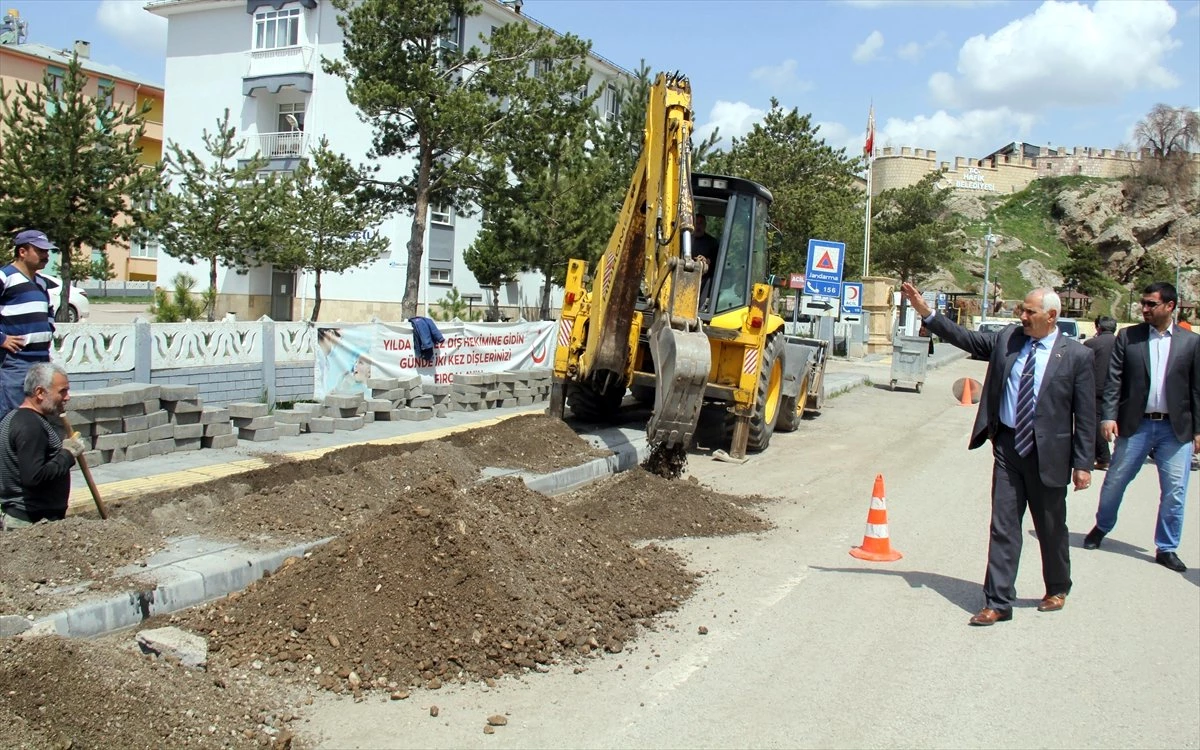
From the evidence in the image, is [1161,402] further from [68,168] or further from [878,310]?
[878,310]

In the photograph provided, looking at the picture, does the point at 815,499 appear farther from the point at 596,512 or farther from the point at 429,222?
the point at 429,222

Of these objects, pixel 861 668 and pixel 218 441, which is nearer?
pixel 861 668

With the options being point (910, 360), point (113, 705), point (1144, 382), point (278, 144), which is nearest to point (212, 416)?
point (113, 705)

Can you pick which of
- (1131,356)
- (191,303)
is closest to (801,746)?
(1131,356)

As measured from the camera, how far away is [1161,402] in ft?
25.0

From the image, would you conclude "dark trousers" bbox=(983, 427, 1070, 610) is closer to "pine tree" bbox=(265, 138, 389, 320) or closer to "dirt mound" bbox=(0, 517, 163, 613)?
"dirt mound" bbox=(0, 517, 163, 613)

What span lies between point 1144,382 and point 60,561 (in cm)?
782

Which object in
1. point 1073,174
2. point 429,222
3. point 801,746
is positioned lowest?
point 801,746

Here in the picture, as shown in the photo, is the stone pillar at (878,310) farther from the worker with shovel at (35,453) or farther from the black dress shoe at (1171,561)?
the worker with shovel at (35,453)

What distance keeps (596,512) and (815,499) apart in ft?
9.23

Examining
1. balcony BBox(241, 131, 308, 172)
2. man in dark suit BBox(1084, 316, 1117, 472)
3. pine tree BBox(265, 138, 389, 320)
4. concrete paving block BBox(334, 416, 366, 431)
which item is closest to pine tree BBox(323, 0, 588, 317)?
pine tree BBox(265, 138, 389, 320)

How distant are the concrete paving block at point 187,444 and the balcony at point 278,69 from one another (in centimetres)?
2975

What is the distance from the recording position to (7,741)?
3.56 meters

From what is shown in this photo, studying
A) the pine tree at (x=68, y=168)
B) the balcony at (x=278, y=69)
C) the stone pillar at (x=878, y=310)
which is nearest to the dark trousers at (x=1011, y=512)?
the pine tree at (x=68, y=168)
